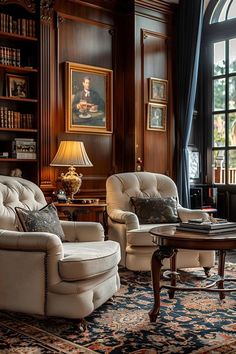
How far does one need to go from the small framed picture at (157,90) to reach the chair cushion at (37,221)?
3013mm

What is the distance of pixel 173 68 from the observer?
6.69m

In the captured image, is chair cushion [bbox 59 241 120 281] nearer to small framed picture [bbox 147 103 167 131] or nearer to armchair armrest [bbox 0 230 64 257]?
armchair armrest [bbox 0 230 64 257]

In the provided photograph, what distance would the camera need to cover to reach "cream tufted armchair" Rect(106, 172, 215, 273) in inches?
174

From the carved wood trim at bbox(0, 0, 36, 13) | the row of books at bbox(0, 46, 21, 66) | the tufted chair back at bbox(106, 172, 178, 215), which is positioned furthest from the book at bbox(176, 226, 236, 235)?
the carved wood trim at bbox(0, 0, 36, 13)

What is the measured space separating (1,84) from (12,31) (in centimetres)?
56

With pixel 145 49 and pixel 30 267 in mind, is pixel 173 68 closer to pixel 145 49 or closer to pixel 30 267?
pixel 145 49

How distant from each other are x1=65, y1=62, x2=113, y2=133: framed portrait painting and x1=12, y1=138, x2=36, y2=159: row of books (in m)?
0.52

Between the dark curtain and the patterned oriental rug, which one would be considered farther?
the dark curtain

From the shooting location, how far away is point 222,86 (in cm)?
680

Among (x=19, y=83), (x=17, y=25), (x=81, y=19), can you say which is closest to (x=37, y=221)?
(x=19, y=83)

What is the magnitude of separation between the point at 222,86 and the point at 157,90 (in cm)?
94

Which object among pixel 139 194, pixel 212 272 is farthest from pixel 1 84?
pixel 212 272

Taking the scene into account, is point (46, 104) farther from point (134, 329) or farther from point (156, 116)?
point (134, 329)

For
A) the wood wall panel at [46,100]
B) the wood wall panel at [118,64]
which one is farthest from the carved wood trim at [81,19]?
the wood wall panel at [46,100]
